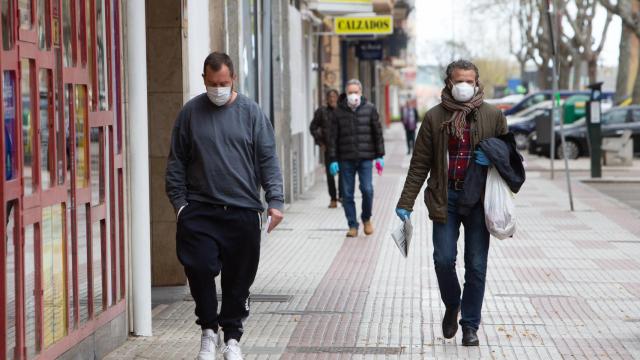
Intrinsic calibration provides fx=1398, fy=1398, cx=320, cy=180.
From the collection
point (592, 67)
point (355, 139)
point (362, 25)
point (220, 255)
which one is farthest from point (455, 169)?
point (592, 67)

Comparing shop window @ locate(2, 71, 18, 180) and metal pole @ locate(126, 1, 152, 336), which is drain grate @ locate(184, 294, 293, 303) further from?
shop window @ locate(2, 71, 18, 180)

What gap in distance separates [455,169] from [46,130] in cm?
263

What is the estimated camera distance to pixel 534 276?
1188 centimetres

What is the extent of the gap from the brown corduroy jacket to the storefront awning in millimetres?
17067

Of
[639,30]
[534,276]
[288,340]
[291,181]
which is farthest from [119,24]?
[639,30]

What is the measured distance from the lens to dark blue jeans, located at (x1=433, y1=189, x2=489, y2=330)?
8242 mm

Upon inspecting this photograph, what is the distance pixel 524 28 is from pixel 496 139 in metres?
73.5

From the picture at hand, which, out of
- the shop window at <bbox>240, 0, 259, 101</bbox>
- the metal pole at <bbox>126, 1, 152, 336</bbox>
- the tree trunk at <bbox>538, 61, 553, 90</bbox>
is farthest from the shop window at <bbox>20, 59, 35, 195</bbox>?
the tree trunk at <bbox>538, 61, 553, 90</bbox>

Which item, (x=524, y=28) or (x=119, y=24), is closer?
(x=119, y=24)

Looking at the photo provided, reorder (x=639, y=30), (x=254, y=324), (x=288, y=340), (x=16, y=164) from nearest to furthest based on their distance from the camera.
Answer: (x=16, y=164) < (x=288, y=340) < (x=254, y=324) < (x=639, y=30)

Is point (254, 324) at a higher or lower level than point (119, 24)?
lower

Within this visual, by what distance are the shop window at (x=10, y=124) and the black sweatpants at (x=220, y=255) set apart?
61.7 inches

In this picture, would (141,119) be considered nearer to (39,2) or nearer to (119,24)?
(119,24)

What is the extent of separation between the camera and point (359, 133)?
15.1m
